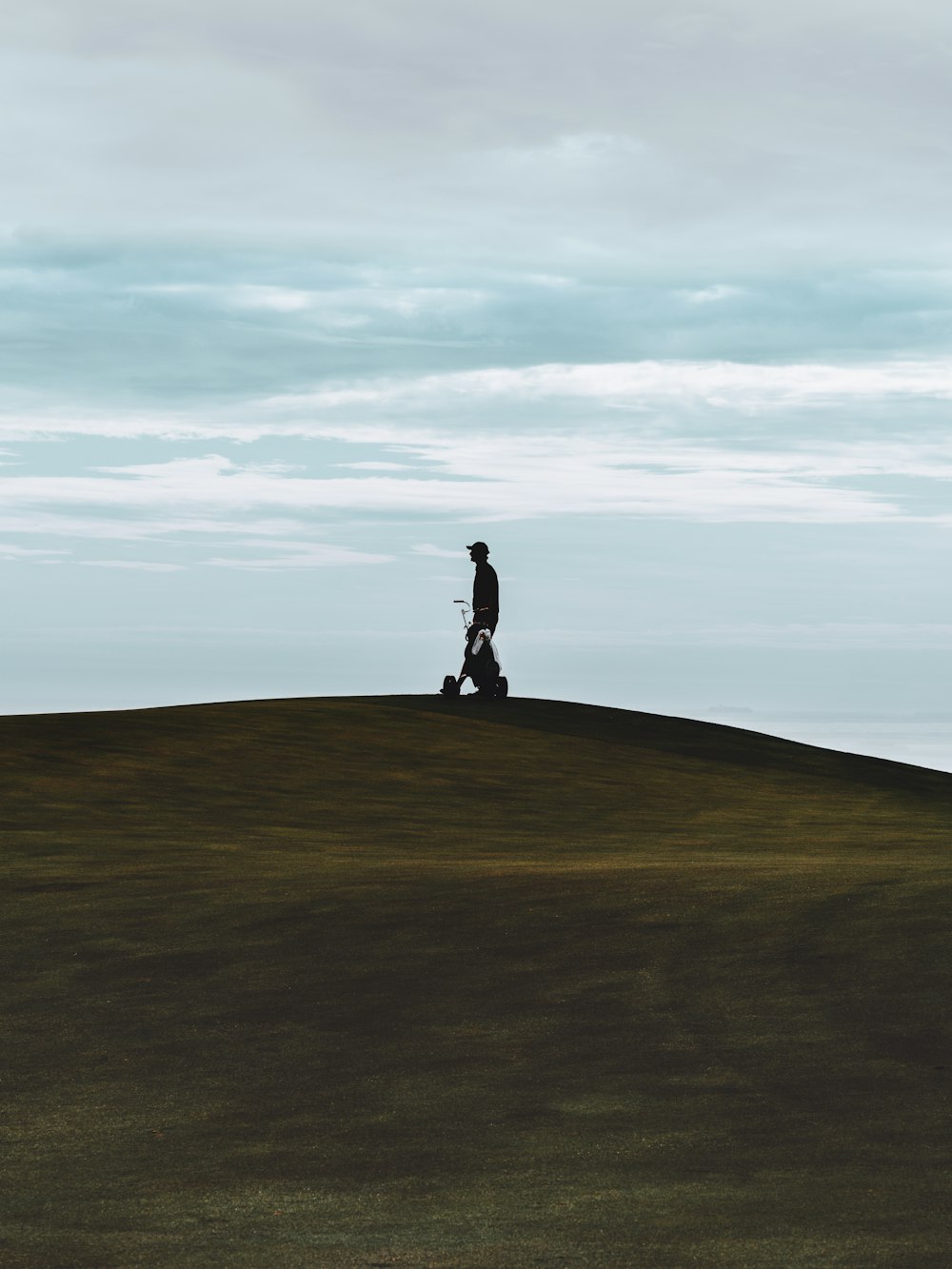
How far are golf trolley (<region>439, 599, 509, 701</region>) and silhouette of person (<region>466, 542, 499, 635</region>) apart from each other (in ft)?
2.83

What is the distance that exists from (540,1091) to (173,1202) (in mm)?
2169

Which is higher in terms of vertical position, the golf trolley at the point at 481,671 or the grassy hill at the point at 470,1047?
the golf trolley at the point at 481,671

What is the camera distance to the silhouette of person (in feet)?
92.8

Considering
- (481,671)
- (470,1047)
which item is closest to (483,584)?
(481,671)

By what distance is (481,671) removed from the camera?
3052cm

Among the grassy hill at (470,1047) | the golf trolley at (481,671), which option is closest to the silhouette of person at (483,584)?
the golf trolley at (481,671)

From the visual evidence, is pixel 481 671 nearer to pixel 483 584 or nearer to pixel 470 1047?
pixel 483 584

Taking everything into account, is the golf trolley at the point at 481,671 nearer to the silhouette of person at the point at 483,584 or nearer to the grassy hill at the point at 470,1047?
the silhouette of person at the point at 483,584

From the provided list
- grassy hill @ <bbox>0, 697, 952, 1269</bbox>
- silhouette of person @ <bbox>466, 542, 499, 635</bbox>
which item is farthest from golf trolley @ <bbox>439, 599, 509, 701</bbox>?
grassy hill @ <bbox>0, 697, 952, 1269</bbox>

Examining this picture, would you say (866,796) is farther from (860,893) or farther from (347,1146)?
(347,1146)

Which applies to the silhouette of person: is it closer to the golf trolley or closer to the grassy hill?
the golf trolley

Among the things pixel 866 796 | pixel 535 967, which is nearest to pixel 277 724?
pixel 866 796

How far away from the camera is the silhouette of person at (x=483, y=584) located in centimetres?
2828

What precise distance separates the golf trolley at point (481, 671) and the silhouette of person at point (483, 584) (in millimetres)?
861
